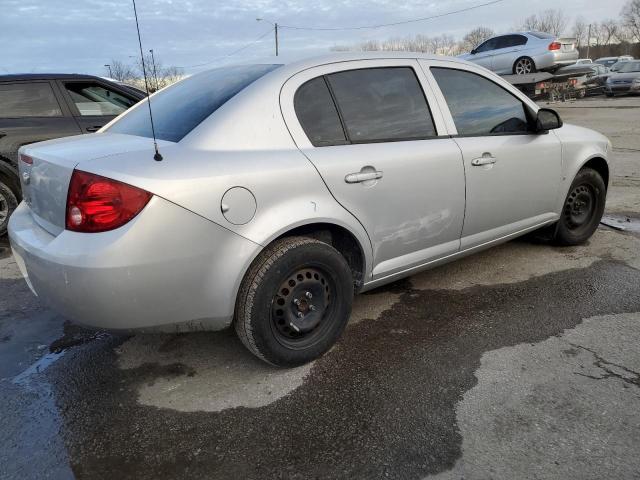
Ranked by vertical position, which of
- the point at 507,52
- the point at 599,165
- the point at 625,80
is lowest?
→ the point at 625,80

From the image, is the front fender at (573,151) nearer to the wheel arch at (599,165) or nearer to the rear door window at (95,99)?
the wheel arch at (599,165)

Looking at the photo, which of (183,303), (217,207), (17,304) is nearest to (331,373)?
(183,303)

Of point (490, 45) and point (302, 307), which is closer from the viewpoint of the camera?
point (302, 307)

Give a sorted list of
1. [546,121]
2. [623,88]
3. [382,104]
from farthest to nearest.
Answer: [623,88], [546,121], [382,104]

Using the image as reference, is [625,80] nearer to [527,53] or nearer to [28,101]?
[527,53]

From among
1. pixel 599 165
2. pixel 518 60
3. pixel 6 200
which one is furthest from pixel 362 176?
pixel 518 60

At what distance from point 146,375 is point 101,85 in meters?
4.53

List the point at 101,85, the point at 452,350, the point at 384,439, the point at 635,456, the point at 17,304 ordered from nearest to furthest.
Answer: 1. the point at 635,456
2. the point at 384,439
3. the point at 452,350
4. the point at 17,304
5. the point at 101,85

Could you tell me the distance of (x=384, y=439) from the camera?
222cm

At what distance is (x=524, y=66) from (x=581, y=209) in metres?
10.6

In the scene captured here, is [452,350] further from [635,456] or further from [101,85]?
[101,85]

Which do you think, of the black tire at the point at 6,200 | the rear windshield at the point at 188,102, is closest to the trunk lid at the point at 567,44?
the rear windshield at the point at 188,102

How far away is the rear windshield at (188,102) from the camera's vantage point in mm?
2687

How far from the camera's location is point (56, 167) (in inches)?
97.0
